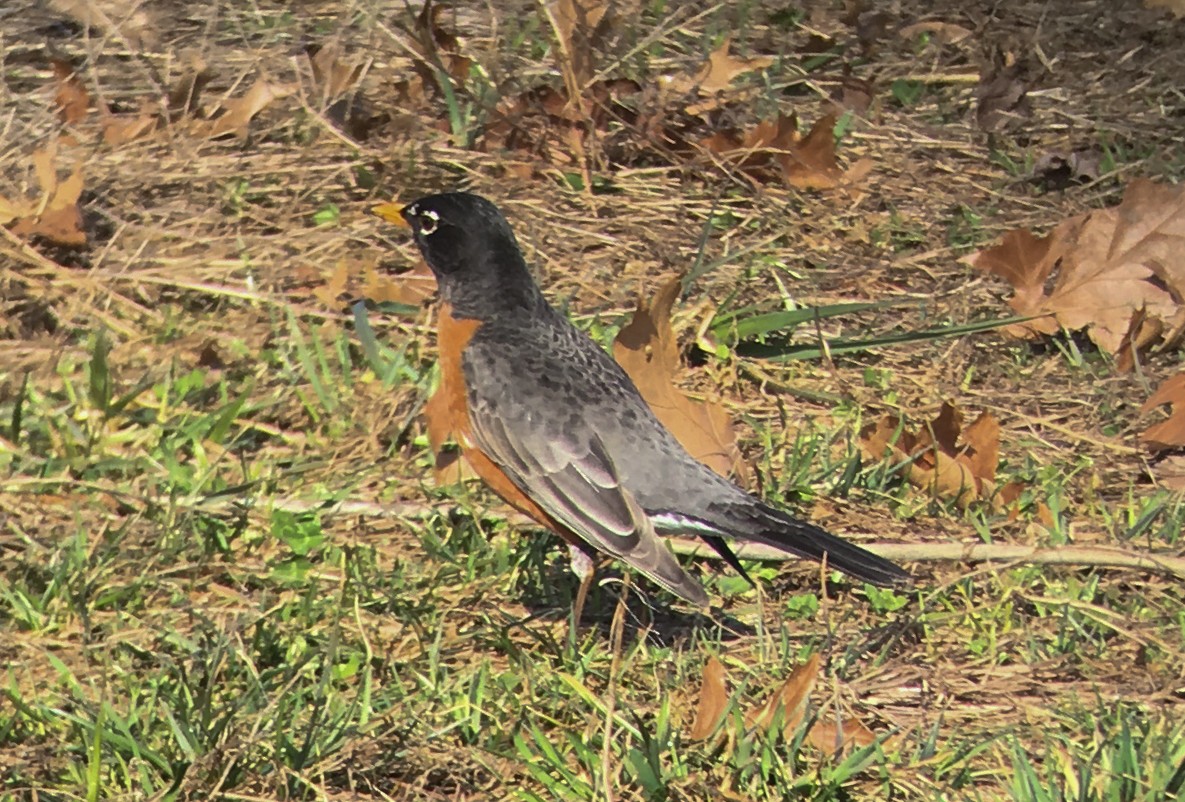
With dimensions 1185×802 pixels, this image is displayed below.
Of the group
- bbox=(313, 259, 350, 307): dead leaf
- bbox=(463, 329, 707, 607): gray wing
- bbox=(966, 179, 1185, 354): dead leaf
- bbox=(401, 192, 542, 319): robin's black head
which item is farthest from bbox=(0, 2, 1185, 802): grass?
bbox=(401, 192, 542, 319): robin's black head

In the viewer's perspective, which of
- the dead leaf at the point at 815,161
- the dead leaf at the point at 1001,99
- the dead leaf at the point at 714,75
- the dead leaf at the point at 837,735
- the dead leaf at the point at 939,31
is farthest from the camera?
the dead leaf at the point at 939,31

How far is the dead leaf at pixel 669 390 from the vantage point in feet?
13.7

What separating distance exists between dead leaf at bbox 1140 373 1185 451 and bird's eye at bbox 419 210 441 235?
2035 mm

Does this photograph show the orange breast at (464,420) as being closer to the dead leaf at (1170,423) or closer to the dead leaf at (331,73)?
the dead leaf at (1170,423)

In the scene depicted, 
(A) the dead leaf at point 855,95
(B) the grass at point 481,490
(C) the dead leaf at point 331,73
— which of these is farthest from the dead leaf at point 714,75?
(C) the dead leaf at point 331,73

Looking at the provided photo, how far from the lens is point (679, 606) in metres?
3.94

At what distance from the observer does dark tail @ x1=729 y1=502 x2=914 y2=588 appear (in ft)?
11.2

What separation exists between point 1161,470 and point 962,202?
1732mm

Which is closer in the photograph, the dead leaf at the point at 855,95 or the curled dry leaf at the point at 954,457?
the curled dry leaf at the point at 954,457

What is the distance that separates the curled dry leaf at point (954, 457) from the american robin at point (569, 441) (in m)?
0.72

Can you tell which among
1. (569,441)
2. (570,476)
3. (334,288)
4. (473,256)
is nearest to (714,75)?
(334,288)

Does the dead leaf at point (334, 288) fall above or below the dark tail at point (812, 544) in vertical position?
below

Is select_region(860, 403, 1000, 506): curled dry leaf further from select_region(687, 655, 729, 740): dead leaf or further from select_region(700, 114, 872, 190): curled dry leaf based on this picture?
select_region(700, 114, 872, 190): curled dry leaf

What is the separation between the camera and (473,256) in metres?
4.25
